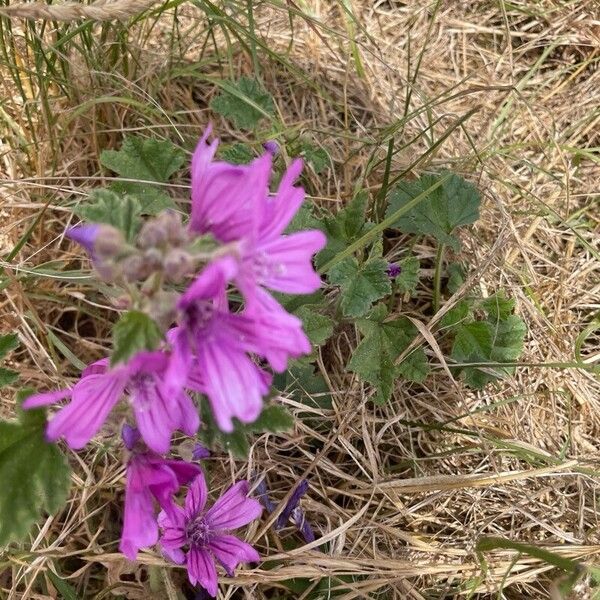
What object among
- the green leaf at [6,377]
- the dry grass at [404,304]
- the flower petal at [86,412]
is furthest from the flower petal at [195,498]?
the flower petal at [86,412]

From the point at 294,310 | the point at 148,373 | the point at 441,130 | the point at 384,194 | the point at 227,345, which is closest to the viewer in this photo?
the point at 227,345

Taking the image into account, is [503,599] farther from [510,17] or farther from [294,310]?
[510,17]

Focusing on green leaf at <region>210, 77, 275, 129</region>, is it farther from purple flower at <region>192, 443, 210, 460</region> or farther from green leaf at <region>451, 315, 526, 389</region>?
purple flower at <region>192, 443, 210, 460</region>

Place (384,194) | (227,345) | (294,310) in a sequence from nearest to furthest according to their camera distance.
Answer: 1. (227,345)
2. (294,310)
3. (384,194)

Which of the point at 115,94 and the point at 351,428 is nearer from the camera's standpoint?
the point at 351,428

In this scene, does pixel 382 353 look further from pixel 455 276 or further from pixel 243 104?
pixel 243 104

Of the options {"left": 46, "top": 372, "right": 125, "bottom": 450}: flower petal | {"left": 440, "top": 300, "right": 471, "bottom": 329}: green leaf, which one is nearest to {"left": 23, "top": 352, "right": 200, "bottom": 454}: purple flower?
{"left": 46, "top": 372, "right": 125, "bottom": 450}: flower petal

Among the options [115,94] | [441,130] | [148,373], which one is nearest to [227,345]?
[148,373]
